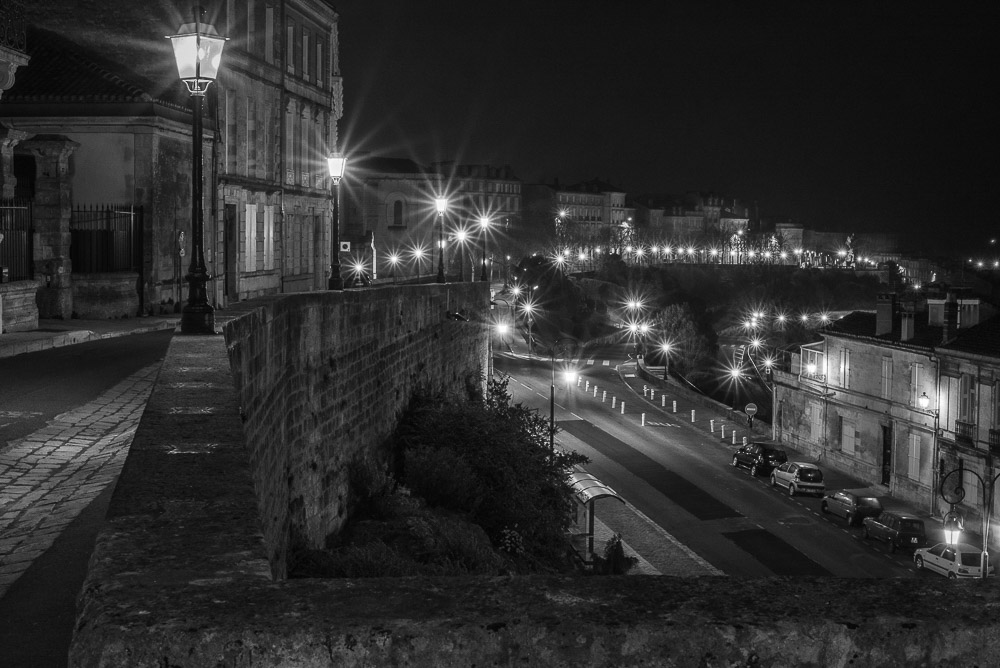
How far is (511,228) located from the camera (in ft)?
442

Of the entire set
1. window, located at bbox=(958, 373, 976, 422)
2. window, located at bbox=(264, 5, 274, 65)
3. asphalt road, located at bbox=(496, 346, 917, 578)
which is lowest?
asphalt road, located at bbox=(496, 346, 917, 578)

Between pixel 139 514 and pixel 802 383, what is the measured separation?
149 ft

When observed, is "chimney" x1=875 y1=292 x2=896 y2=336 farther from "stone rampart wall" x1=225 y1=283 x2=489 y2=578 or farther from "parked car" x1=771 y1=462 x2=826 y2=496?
"stone rampart wall" x1=225 y1=283 x2=489 y2=578

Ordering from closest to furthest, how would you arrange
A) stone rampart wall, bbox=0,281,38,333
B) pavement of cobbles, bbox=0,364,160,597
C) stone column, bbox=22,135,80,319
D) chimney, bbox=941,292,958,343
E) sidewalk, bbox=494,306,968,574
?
pavement of cobbles, bbox=0,364,160,597 → stone rampart wall, bbox=0,281,38,333 → stone column, bbox=22,135,80,319 → sidewalk, bbox=494,306,968,574 → chimney, bbox=941,292,958,343

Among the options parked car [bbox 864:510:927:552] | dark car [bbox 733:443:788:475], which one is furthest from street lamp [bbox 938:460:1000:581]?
dark car [bbox 733:443:788:475]

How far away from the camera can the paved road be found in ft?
17.1

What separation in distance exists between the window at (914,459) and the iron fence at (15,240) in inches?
1204

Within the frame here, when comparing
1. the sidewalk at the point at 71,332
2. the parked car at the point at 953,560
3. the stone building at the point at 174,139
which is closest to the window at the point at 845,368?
the parked car at the point at 953,560

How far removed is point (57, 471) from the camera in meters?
8.78

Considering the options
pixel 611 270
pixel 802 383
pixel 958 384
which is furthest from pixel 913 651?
pixel 611 270

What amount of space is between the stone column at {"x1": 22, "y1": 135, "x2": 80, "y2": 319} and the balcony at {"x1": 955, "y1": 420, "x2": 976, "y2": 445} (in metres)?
28.1

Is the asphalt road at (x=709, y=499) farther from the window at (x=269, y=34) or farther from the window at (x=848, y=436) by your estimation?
the window at (x=269, y=34)

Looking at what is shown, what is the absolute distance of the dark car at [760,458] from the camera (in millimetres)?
42250

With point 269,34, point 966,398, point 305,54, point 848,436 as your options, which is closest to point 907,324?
point 966,398
